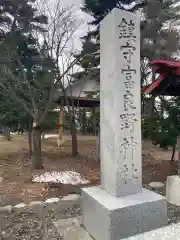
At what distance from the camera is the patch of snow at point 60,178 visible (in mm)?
6132

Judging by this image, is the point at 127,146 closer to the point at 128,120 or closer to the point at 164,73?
the point at 128,120

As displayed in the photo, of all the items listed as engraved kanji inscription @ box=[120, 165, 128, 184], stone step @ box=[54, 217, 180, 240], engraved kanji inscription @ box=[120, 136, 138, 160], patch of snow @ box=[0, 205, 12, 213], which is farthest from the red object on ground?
patch of snow @ box=[0, 205, 12, 213]

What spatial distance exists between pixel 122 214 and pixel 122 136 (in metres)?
0.89

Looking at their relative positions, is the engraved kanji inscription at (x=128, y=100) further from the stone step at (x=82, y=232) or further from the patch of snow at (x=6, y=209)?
the patch of snow at (x=6, y=209)

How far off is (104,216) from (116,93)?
1.44 meters

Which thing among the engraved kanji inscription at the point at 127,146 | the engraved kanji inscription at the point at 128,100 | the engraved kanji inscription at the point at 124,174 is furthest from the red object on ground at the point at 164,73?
the engraved kanji inscription at the point at 124,174

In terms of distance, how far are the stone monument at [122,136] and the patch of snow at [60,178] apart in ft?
10.8

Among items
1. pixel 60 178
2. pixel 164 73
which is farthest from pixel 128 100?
pixel 60 178

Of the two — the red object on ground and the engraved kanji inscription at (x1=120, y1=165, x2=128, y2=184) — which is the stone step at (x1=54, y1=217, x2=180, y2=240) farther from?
the red object on ground

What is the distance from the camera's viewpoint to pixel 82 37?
976cm

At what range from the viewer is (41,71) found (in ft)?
29.2

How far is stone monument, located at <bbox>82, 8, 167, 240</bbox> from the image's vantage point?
265cm

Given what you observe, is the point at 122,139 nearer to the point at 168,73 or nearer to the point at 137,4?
the point at 168,73

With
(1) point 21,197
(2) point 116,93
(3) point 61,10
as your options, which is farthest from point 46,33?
(2) point 116,93
